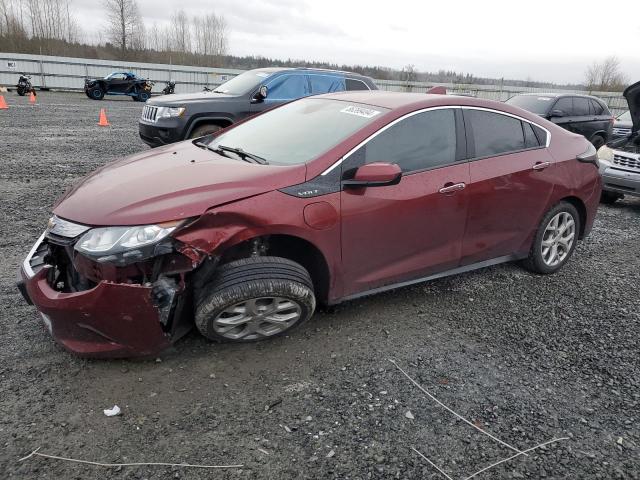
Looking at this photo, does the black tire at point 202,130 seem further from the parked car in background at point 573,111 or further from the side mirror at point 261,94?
the parked car in background at point 573,111

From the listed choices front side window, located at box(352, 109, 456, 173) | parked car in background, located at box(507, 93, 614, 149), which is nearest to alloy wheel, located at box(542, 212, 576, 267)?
front side window, located at box(352, 109, 456, 173)

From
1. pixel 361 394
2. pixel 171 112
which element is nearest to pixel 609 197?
pixel 361 394

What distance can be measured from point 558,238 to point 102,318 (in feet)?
12.7

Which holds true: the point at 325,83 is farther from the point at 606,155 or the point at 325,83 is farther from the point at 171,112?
the point at 606,155

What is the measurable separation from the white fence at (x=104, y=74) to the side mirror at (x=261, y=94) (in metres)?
17.4

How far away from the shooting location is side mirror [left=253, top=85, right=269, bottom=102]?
8281mm

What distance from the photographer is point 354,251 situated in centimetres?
316

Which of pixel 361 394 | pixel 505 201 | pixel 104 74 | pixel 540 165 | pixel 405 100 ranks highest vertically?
pixel 104 74

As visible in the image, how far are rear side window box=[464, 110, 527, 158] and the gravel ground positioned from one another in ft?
3.94

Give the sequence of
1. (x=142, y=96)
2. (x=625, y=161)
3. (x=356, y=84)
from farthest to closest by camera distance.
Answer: (x=142, y=96)
(x=356, y=84)
(x=625, y=161)

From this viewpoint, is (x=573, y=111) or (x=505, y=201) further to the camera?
(x=573, y=111)

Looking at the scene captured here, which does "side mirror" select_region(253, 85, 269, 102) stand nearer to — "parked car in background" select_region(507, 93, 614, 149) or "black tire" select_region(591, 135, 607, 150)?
"parked car in background" select_region(507, 93, 614, 149)

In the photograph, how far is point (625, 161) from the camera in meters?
7.25

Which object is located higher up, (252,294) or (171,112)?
(171,112)
